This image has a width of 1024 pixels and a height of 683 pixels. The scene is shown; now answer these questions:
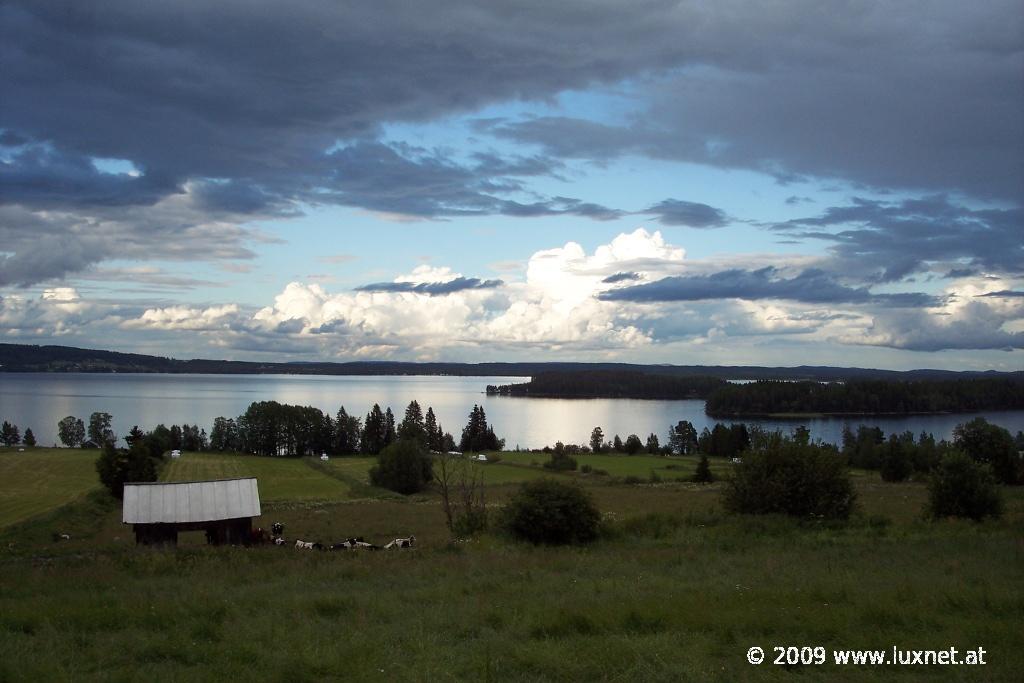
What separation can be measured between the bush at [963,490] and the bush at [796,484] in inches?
109

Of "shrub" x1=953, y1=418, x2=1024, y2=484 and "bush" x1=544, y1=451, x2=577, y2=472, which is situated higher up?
"shrub" x1=953, y1=418, x2=1024, y2=484

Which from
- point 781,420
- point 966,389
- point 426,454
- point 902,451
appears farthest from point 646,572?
point 966,389

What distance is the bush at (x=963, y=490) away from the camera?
945 inches

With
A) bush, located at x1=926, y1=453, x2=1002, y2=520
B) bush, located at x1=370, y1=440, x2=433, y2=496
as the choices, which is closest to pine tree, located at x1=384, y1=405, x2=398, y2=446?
bush, located at x1=370, y1=440, x2=433, y2=496

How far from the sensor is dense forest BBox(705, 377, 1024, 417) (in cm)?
17275

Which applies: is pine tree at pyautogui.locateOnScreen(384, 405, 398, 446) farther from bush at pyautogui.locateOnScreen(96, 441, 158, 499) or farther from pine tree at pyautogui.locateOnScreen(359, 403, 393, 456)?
bush at pyautogui.locateOnScreen(96, 441, 158, 499)

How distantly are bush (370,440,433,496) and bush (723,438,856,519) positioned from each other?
41294 millimetres

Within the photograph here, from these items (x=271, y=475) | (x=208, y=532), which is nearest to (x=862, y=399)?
(x=271, y=475)

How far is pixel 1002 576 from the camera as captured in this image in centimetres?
1181

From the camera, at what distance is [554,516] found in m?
20.4

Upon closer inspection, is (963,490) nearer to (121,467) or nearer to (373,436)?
(121,467)

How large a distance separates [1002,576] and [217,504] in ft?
70.7

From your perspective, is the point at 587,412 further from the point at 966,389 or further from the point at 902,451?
the point at 902,451

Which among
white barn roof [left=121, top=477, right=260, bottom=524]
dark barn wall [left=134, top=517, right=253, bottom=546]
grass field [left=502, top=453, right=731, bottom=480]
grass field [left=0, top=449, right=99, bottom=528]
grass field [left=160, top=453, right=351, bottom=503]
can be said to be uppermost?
white barn roof [left=121, top=477, right=260, bottom=524]
